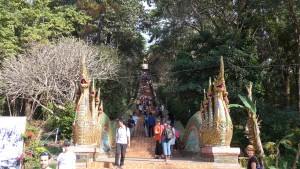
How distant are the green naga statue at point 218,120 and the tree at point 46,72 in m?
9.78

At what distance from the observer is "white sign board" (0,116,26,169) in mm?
8148

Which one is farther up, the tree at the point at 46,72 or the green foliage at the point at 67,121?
the tree at the point at 46,72

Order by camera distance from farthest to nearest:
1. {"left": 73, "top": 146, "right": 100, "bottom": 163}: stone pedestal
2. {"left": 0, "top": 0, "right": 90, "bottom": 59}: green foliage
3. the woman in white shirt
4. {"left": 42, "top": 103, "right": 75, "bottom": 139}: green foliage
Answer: {"left": 0, "top": 0, "right": 90, "bottom": 59}: green foliage
{"left": 42, "top": 103, "right": 75, "bottom": 139}: green foliage
{"left": 73, "top": 146, "right": 100, "bottom": 163}: stone pedestal
the woman in white shirt

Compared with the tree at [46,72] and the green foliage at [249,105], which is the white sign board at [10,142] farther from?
the tree at [46,72]

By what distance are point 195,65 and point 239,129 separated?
4.31m

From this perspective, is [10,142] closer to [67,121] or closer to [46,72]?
[67,121]

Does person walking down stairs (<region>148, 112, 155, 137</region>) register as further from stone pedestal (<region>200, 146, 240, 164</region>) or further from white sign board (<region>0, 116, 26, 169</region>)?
white sign board (<region>0, 116, 26, 169</region>)

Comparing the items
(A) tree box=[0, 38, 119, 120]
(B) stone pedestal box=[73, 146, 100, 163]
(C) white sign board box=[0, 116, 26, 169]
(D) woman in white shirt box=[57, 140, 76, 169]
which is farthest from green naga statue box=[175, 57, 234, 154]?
(A) tree box=[0, 38, 119, 120]

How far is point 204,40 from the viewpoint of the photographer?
19.5 metres

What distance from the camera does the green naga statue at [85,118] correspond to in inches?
428

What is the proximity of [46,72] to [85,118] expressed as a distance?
9.42 metres

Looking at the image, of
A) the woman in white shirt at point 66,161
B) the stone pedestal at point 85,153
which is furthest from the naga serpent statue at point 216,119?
the woman in white shirt at point 66,161

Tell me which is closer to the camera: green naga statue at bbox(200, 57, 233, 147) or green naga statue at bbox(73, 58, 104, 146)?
green naga statue at bbox(73, 58, 104, 146)

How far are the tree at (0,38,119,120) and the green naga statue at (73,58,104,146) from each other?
8.09 meters
